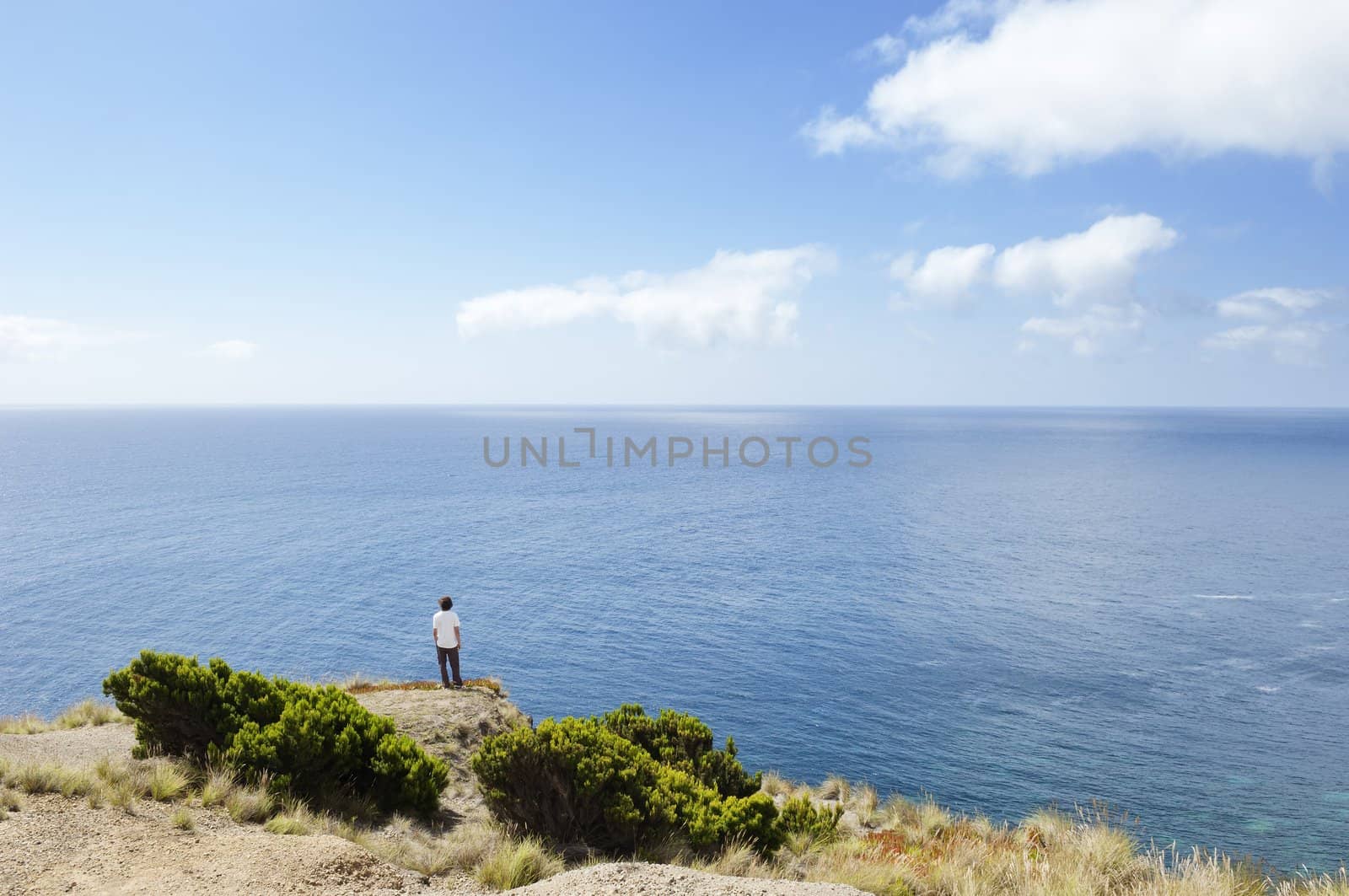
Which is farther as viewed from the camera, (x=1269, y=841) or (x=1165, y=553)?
(x=1165, y=553)

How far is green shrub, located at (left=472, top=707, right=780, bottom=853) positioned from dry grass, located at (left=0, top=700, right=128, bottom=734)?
12834mm

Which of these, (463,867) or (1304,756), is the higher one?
(463,867)

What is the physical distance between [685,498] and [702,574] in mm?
41975

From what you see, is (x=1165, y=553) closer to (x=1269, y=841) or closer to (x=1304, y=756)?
(x=1304, y=756)

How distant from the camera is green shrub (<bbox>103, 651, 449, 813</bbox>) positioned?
484 inches

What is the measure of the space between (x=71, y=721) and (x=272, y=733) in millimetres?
10441

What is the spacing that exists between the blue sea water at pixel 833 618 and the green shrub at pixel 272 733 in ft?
73.2

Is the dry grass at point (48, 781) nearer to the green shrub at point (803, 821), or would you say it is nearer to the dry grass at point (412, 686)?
the dry grass at point (412, 686)

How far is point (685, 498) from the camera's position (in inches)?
4087

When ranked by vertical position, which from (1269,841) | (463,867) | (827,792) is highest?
(463,867)

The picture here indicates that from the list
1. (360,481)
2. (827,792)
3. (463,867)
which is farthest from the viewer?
(360,481)

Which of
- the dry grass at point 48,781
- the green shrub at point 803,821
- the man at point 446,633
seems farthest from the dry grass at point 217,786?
the green shrub at point 803,821

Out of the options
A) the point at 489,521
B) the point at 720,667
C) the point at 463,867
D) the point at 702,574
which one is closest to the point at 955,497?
the point at 702,574

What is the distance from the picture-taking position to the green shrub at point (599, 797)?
11.5 metres
